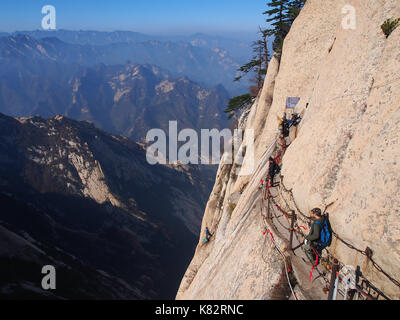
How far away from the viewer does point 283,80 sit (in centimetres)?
2723

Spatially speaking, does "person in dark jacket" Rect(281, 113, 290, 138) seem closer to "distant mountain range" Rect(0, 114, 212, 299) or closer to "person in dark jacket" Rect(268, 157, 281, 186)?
"person in dark jacket" Rect(268, 157, 281, 186)

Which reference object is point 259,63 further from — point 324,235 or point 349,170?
point 324,235

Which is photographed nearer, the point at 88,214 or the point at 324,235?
the point at 324,235

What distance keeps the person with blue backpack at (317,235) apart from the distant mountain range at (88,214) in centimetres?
2989

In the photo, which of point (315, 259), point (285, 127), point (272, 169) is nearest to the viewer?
point (315, 259)

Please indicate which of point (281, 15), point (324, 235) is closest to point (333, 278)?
point (324, 235)

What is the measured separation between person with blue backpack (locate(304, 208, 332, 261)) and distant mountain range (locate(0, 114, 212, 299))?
2989 cm

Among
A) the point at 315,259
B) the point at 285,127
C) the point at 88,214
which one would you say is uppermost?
the point at 285,127

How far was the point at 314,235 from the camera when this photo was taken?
10.2 m

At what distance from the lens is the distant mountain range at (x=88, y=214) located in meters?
39.8

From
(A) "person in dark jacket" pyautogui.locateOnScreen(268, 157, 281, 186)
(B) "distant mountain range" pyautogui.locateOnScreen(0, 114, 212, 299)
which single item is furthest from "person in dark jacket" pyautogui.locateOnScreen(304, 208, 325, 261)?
(B) "distant mountain range" pyautogui.locateOnScreen(0, 114, 212, 299)

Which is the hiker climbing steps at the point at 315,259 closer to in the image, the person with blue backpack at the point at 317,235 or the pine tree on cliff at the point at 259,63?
the person with blue backpack at the point at 317,235

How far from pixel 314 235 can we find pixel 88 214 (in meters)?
81.2

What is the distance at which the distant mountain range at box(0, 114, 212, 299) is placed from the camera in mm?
39797
